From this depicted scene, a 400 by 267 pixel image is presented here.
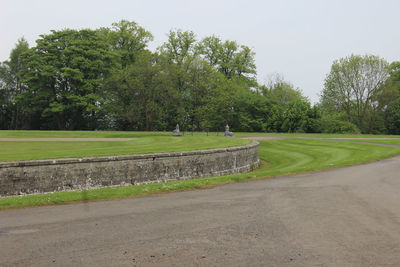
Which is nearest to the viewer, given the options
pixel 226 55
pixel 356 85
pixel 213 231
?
pixel 213 231

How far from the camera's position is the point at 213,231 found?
509 centimetres

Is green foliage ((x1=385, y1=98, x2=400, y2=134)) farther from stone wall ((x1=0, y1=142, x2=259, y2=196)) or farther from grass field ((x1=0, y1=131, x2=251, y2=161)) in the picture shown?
stone wall ((x1=0, y1=142, x2=259, y2=196))

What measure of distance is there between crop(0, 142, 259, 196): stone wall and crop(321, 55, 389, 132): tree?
145 ft

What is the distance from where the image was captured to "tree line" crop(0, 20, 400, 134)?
42.3 metres

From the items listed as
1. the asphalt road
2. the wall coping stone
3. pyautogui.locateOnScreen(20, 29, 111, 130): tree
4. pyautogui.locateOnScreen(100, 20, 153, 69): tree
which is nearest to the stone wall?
the wall coping stone

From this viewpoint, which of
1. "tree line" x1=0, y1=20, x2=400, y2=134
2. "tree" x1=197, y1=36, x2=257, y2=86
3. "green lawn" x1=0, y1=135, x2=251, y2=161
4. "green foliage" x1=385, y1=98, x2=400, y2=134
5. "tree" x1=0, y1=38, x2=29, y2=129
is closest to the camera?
"green lawn" x1=0, y1=135, x2=251, y2=161

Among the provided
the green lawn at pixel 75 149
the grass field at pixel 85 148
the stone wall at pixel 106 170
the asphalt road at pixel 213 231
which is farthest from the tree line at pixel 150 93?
the asphalt road at pixel 213 231

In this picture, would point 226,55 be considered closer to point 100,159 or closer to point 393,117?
point 393,117

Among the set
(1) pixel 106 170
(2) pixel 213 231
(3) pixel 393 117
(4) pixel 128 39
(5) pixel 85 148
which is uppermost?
(4) pixel 128 39

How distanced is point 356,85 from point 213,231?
180 feet

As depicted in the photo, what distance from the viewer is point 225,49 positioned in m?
62.2

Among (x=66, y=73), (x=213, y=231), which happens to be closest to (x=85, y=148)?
(x=213, y=231)

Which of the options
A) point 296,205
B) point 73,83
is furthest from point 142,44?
point 296,205

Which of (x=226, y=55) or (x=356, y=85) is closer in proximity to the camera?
(x=356, y=85)
